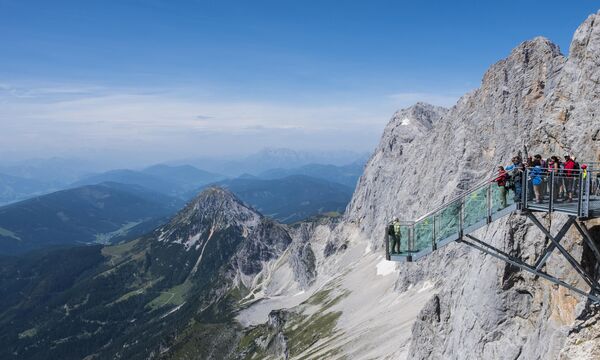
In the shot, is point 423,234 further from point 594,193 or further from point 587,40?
point 587,40

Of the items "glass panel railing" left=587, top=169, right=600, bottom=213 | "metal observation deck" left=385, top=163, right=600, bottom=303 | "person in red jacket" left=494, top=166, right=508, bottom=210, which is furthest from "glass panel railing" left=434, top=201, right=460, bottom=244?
"glass panel railing" left=587, top=169, right=600, bottom=213

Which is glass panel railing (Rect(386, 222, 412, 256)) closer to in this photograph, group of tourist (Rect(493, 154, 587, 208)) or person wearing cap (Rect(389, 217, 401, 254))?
person wearing cap (Rect(389, 217, 401, 254))

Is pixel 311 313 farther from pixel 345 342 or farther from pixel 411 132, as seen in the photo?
pixel 411 132

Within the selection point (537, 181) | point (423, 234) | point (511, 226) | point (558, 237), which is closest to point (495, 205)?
point (537, 181)

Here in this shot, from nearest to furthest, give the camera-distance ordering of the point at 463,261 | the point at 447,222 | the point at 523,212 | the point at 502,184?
the point at 523,212, the point at 502,184, the point at 447,222, the point at 463,261

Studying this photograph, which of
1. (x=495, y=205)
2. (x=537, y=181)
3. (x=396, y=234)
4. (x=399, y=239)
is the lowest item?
(x=399, y=239)

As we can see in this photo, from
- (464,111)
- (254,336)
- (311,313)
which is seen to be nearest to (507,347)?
(464,111)
